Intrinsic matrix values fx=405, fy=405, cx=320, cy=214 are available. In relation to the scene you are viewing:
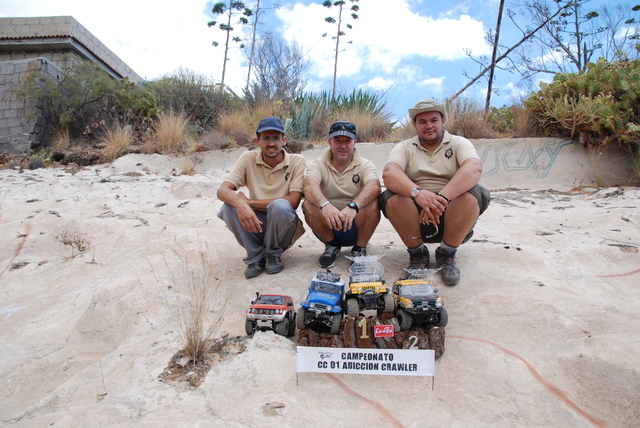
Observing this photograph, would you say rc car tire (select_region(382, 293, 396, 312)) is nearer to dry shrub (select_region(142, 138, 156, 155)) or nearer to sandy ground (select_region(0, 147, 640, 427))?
sandy ground (select_region(0, 147, 640, 427))

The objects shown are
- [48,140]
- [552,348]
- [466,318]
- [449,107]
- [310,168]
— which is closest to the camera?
[552,348]

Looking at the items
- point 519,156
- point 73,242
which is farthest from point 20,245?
point 519,156

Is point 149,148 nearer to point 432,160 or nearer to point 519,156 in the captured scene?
point 432,160

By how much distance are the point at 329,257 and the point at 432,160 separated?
1211mm

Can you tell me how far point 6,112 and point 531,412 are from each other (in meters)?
12.2

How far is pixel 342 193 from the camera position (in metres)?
3.59

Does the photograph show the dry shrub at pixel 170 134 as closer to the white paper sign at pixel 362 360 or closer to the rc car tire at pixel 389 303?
the rc car tire at pixel 389 303

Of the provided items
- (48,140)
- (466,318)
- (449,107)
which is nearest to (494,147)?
(449,107)

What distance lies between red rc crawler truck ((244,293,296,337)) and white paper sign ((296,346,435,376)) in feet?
1.21

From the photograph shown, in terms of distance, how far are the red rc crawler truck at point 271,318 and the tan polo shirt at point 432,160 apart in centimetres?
158

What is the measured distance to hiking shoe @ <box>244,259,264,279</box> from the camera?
11.3ft

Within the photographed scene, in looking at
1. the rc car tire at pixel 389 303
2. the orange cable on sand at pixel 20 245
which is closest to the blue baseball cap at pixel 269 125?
the rc car tire at pixel 389 303

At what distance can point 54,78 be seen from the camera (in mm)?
10125

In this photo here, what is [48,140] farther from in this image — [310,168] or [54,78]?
[310,168]
